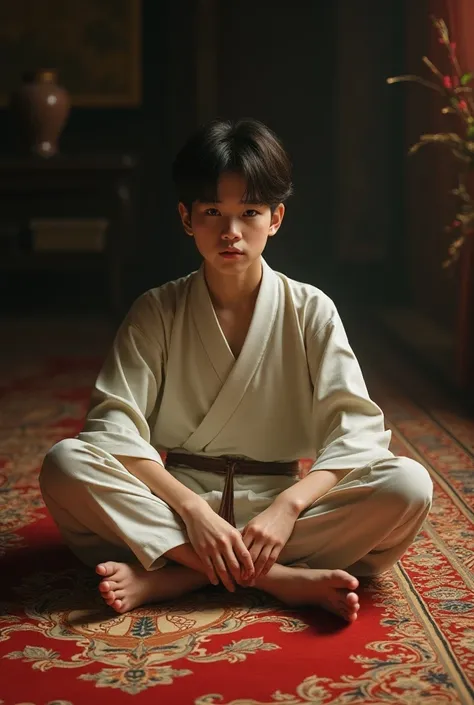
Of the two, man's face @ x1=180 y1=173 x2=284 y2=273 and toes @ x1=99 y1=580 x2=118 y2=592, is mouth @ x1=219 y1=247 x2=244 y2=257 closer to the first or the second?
man's face @ x1=180 y1=173 x2=284 y2=273

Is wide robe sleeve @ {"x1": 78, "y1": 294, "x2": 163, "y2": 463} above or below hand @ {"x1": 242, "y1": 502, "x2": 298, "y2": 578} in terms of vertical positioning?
above

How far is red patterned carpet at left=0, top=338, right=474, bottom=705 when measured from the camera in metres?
1.54

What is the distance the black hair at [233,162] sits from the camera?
1.94m

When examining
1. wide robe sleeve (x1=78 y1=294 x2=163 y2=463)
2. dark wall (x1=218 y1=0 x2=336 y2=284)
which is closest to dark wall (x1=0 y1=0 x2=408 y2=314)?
dark wall (x1=218 y1=0 x2=336 y2=284)

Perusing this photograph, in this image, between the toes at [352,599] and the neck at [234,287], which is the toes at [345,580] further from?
the neck at [234,287]

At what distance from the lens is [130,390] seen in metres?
2.05

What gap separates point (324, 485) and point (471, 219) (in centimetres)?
184

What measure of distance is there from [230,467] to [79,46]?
4.48m

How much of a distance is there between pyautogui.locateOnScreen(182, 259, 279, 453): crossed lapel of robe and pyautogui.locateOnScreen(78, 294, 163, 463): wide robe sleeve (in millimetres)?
94

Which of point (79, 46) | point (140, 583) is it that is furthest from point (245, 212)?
point (79, 46)

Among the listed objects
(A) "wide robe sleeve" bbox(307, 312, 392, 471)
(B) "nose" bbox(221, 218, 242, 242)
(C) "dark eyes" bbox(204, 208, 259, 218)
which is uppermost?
(C) "dark eyes" bbox(204, 208, 259, 218)

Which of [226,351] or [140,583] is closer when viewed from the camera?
[140,583]

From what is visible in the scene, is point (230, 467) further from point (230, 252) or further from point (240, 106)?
point (240, 106)

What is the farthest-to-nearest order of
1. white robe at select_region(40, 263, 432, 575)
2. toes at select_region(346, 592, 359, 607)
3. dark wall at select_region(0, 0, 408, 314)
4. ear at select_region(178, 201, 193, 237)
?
dark wall at select_region(0, 0, 408, 314) < ear at select_region(178, 201, 193, 237) < white robe at select_region(40, 263, 432, 575) < toes at select_region(346, 592, 359, 607)
